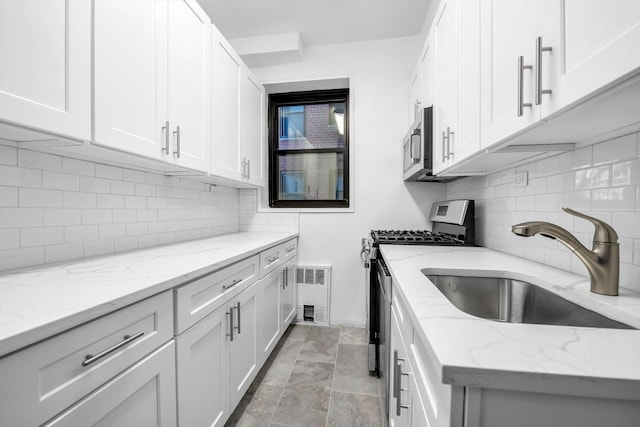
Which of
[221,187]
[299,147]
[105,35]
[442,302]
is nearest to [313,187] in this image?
[299,147]

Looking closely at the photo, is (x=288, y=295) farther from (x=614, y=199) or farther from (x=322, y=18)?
(x=322, y=18)

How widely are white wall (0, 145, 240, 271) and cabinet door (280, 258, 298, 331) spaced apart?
0.88m

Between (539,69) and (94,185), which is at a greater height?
(539,69)

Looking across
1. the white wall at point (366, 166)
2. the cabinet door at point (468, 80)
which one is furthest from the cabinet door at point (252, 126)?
the cabinet door at point (468, 80)

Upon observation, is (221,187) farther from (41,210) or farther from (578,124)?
(578,124)

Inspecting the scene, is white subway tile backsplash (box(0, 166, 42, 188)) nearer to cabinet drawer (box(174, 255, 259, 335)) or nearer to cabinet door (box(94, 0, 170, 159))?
cabinet door (box(94, 0, 170, 159))

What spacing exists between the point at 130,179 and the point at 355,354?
6.46ft

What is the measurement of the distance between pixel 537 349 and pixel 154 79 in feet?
5.63

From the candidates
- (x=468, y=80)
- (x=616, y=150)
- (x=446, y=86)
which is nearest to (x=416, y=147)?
(x=446, y=86)

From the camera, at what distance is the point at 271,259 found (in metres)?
1.96

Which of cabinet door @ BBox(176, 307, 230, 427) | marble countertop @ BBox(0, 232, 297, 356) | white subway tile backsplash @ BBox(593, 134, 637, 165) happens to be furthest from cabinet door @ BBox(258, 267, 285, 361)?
white subway tile backsplash @ BBox(593, 134, 637, 165)

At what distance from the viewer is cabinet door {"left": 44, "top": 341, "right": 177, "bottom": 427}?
2.11ft

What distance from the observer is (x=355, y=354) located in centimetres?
210

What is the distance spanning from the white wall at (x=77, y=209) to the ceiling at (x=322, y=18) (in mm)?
1508
